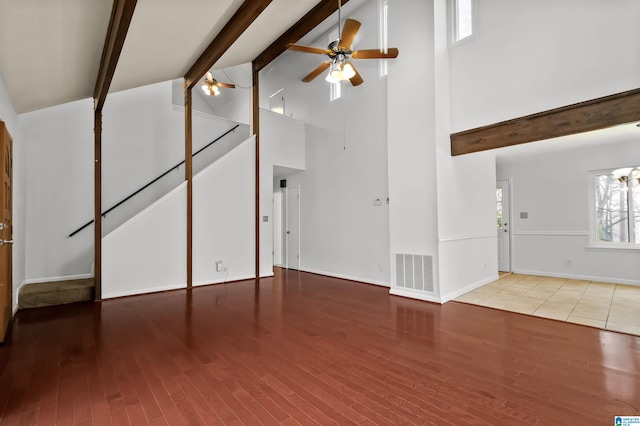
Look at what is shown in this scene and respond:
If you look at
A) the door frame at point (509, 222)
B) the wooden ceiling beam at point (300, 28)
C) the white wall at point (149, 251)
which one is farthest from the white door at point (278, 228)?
the door frame at point (509, 222)

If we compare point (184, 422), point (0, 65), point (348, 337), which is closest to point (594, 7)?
point (348, 337)

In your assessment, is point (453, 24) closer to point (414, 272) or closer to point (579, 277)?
point (414, 272)

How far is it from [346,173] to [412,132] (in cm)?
196

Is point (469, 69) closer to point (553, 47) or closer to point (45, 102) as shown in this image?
point (553, 47)

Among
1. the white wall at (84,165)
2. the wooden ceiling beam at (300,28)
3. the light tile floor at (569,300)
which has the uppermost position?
the wooden ceiling beam at (300,28)

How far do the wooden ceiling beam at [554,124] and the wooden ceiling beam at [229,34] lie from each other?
11.0ft

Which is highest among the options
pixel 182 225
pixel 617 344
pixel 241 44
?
pixel 241 44

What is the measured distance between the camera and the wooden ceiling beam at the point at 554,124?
3.33 metres

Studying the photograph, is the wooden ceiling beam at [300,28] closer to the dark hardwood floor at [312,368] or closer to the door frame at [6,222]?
the door frame at [6,222]

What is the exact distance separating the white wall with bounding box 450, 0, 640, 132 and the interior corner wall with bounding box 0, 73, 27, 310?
601 cm

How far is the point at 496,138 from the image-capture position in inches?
171

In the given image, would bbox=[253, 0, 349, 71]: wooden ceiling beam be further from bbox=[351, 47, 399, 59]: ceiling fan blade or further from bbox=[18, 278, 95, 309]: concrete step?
bbox=[18, 278, 95, 309]: concrete step

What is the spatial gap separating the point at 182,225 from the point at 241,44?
3.33m

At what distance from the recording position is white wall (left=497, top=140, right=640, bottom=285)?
5.68m
